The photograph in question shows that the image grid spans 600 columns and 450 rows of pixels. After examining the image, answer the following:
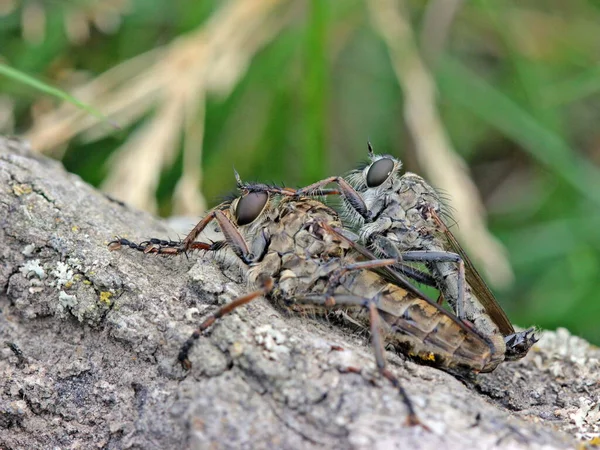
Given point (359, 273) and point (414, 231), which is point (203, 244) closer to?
point (359, 273)

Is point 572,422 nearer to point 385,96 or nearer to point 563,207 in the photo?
point 563,207

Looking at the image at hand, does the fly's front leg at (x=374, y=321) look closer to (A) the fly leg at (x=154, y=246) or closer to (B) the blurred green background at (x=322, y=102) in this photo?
(A) the fly leg at (x=154, y=246)

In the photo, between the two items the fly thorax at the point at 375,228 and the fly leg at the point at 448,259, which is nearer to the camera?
the fly leg at the point at 448,259

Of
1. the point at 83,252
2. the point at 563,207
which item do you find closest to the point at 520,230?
the point at 563,207

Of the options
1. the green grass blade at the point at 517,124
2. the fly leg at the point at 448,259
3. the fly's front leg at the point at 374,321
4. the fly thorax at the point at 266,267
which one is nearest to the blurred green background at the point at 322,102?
the green grass blade at the point at 517,124

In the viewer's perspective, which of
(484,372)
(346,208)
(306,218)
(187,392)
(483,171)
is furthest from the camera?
(483,171)
